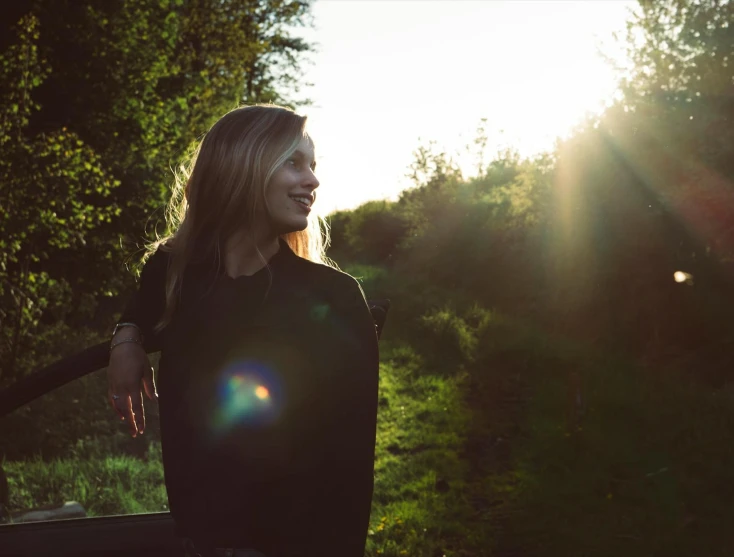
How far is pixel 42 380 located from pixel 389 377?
39.7 feet

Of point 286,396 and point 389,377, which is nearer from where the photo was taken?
point 286,396

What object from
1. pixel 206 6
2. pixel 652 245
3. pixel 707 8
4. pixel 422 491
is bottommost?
pixel 422 491

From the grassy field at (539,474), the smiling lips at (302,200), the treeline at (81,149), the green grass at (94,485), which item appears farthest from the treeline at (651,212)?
the smiling lips at (302,200)

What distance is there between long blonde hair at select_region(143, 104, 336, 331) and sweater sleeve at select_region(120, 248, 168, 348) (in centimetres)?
6

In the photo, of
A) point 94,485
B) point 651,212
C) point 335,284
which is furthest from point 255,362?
point 651,212

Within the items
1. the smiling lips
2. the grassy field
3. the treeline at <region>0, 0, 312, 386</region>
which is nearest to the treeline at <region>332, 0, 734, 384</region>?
the grassy field

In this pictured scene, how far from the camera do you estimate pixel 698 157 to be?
39.5ft

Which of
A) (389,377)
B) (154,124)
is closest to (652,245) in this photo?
(389,377)

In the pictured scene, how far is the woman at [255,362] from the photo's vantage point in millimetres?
1902

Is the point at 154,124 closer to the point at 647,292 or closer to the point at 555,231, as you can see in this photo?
the point at 555,231

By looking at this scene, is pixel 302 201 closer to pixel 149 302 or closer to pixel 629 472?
pixel 149 302

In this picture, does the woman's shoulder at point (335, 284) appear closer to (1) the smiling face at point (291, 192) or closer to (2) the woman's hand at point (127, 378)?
(1) the smiling face at point (291, 192)

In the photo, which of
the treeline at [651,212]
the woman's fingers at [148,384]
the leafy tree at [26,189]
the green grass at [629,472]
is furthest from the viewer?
the treeline at [651,212]

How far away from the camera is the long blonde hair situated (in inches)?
83.5
